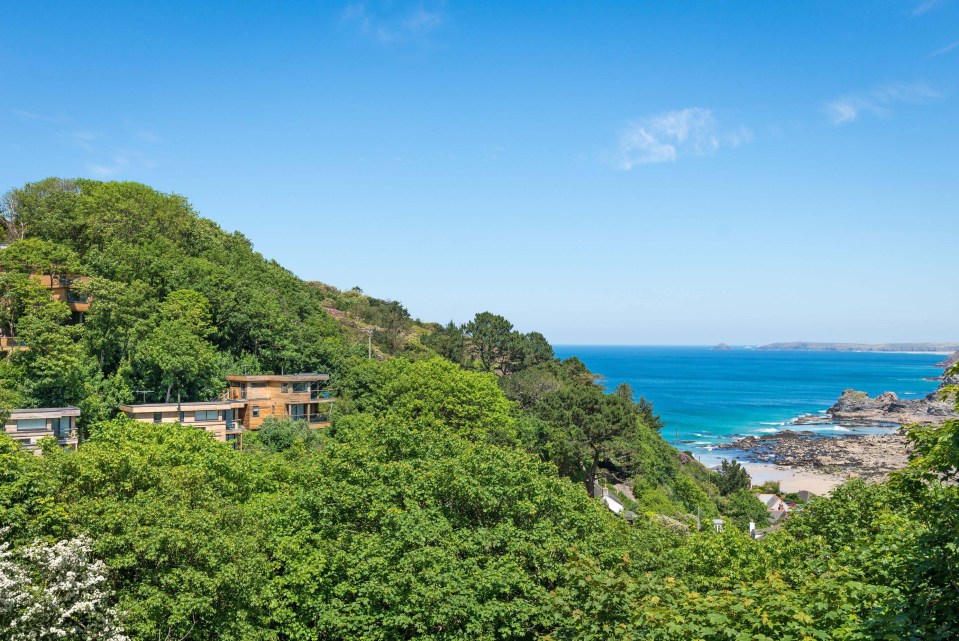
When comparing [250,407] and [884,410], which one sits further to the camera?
[884,410]

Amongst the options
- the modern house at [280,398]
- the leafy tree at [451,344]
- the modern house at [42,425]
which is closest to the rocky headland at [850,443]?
the leafy tree at [451,344]

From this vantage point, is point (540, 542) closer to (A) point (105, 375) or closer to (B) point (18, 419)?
(B) point (18, 419)

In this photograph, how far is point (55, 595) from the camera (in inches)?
558

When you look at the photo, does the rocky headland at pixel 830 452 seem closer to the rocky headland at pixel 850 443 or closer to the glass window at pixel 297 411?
the rocky headland at pixel 850 443

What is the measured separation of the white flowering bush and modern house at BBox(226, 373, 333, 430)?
83.8 ft

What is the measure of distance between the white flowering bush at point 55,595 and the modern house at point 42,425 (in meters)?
16.8

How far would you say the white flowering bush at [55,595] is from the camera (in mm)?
13711

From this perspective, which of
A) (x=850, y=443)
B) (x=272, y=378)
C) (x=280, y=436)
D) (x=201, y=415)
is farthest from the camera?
(x=850, y=443)

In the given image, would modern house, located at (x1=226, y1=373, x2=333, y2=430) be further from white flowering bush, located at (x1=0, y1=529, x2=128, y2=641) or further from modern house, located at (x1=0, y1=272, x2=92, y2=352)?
white flowering bush, located at (x1=0, y1=529, x2=128, y2=641)

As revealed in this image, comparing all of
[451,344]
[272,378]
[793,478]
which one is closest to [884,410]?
[793,478]

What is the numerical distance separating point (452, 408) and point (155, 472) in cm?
2376

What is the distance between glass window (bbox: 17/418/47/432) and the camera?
2950 cm

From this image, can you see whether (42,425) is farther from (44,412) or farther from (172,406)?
(172,406)

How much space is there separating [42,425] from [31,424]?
46 centimetres
